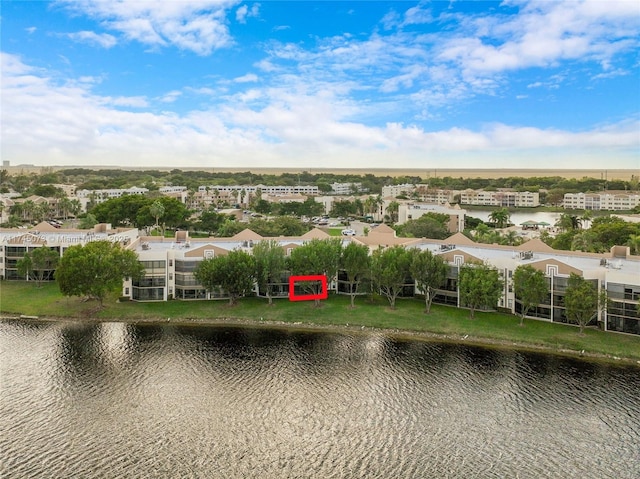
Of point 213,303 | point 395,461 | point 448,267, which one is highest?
point 448,267

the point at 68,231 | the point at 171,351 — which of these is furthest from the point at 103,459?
the point at 68,231

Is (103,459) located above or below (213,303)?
below

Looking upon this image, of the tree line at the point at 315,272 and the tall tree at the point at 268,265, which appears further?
the tall tree at the point at 268,265

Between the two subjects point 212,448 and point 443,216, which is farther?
point 443,216

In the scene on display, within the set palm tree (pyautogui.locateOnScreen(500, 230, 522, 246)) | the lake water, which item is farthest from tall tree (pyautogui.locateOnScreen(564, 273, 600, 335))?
palm tree (pyautogui.locateOnScreen(500, 230, 522, 246))

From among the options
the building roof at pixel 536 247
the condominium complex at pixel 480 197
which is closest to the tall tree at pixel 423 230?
the building roof at pixel 536 247

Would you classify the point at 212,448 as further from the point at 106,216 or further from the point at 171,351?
the point at 106,216

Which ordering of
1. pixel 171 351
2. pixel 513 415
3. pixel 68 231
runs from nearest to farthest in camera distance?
pixel 513 415
pixel 171 351
pixel 68 231

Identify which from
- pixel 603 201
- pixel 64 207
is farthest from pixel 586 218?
pixel 64 207

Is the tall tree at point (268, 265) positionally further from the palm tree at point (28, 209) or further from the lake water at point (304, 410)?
the palm tree at point (28, 209)
